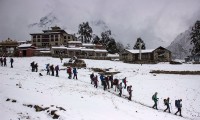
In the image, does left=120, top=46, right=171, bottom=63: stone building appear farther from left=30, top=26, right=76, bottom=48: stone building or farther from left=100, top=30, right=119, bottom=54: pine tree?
left=100, top=30, right=119, bottom=54: pine tree

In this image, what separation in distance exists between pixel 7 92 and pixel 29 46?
60894mm

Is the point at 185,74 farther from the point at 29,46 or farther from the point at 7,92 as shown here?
the point at 29,46

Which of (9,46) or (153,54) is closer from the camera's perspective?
(153,54)

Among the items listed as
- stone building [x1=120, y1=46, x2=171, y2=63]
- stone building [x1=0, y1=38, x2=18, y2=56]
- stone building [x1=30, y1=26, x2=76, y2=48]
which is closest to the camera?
stone building [x1=120, y1=46, x2=171, y2=63]

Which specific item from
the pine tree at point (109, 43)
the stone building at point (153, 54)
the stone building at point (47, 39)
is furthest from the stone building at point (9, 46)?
the pine tree at point (109, 43)

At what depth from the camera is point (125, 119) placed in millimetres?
19078

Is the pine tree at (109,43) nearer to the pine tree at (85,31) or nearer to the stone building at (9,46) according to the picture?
the pine tree at (85,31)

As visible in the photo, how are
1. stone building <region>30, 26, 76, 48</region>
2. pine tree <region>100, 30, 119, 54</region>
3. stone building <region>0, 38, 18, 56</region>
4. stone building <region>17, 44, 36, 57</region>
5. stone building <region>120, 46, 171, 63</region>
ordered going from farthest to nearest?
1. pine tree <region>100, 30, 119, 54</region>
2. stone building <region>30, 26, 76, 48</region>
3. stone building <region>0, 38, 18, 56</region>
4. stone building <region>120, 46, 171, 63</region>
5. stone building <region>17, 44, 36, 57</region>

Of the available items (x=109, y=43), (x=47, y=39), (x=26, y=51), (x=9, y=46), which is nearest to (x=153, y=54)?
(x=109, y=43)

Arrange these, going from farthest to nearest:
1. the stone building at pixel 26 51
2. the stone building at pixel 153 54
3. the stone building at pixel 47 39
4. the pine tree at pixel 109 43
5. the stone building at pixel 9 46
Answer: the pine tree at pixel 109 43 < the stone building at pixel 47 39 < the stone building at pixel 9 46 < the stone building at pixel 153 54 < the stone building at pixel 26 51

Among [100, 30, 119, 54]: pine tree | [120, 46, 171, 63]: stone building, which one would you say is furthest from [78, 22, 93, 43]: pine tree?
[120, 46, 171, 63]: stone building

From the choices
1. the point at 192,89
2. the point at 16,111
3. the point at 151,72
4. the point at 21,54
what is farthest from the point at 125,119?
the point at 21,54

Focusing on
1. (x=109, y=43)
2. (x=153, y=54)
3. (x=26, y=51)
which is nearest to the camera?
(x=26, y=51)

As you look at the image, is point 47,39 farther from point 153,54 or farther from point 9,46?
point 153,54
